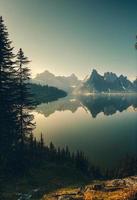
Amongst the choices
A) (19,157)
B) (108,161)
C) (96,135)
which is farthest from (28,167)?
(96,135)

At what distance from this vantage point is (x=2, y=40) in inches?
1788

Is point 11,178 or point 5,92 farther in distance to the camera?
point 5,92

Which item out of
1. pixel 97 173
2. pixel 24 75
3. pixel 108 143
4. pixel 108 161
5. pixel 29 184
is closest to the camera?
pixel 29 184

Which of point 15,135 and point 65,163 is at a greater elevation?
point 15,135

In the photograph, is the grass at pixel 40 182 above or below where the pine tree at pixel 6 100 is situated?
below

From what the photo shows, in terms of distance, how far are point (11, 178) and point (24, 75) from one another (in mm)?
15624

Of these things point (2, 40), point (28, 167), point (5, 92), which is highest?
point (2, 40)

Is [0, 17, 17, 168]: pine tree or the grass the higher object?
[0, 17, 17, 168]: pine tree

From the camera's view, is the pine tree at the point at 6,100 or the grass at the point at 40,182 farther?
the pine tree at the point at 6,100

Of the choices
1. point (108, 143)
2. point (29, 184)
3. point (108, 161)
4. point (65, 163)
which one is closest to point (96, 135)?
point (108, 143)

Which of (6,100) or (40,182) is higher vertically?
(6,100)

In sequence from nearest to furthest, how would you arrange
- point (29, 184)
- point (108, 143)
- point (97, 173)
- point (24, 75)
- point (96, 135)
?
point (29, 184)
point (24, 75)
point (97, 173)
point (108, 143)
point (96, 135)

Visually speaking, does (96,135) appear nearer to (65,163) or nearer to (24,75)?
(65,163)

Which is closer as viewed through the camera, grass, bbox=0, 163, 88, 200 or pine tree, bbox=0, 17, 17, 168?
grass, bbox=0, 163, 88, 200
